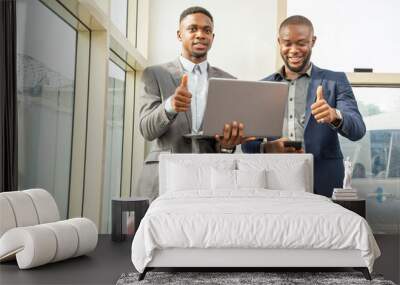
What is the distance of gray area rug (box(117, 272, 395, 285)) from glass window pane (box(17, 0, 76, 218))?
1.43m

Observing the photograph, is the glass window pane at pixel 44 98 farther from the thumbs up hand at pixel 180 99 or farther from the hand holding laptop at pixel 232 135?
the hand holding laptop at pixel 232 135

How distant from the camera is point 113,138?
276 inches

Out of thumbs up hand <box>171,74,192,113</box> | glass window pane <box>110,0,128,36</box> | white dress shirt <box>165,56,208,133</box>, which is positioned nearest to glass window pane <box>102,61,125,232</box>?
glass window pane <box>110,0,128,36</box>

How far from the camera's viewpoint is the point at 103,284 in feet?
10.3

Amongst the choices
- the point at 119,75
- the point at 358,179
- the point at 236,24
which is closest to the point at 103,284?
the point at 119,75

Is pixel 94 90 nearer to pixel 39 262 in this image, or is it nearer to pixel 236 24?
pixel 39 262

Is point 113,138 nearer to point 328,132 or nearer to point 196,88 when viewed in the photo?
point 196,88

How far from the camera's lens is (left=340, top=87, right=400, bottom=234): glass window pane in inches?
285

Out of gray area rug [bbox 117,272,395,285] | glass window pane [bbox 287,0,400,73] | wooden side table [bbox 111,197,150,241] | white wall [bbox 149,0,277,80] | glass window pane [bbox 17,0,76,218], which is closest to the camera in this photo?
gray area rug [bbox 117,272,395,285]

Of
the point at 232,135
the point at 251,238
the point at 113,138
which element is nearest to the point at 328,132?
the point at 232,135

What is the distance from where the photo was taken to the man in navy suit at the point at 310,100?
436 centimetres

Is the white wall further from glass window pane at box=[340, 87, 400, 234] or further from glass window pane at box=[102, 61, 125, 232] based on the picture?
glass window pane at box=[340, 87, 400, 234]

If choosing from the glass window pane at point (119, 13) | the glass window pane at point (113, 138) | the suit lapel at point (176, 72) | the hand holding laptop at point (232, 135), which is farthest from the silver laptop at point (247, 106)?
the glass window pane at point (119, 13)

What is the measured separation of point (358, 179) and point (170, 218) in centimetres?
471
